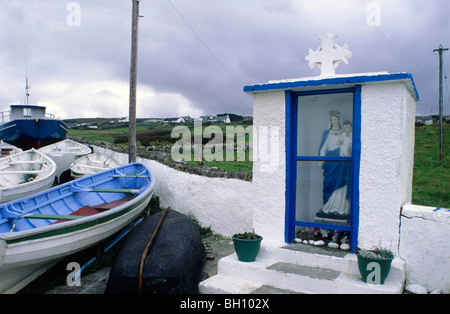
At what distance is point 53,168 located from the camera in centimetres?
1041

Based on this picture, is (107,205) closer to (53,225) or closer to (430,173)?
(53,225)

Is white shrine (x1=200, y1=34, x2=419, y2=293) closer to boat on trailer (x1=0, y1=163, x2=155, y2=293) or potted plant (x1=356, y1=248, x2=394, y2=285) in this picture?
potted plant (x1=356, y1=248, x2=394, y2=285)

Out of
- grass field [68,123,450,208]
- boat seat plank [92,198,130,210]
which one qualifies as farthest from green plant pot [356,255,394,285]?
grass field [68,123,450,208]

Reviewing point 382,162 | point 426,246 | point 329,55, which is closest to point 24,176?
point 329,55

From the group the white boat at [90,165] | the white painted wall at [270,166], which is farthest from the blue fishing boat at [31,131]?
the white painted wall at [270,166]

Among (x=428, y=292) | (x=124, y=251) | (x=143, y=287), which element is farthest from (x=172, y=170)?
(x=428, y=292)

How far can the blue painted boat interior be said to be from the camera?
6.07 metres

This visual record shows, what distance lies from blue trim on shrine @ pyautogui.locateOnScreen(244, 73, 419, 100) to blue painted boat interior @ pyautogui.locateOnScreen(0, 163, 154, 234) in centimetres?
433

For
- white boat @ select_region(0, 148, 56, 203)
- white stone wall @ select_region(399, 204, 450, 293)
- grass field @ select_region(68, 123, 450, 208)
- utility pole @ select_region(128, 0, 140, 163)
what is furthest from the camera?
grass field @ select_region(68, 123, 450, 208)

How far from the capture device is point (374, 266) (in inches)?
156

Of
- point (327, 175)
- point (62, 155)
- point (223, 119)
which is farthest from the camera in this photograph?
point (223, 119)

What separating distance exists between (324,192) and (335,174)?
36cm

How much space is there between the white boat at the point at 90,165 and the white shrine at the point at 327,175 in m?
8.39

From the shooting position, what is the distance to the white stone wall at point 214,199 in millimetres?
7879
